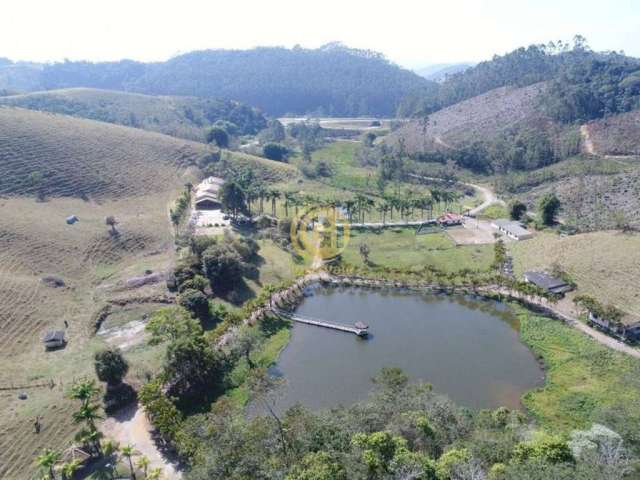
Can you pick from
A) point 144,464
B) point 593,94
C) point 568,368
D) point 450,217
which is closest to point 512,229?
point 450,217

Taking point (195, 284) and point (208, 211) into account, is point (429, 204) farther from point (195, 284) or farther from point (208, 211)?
point (195, 284)

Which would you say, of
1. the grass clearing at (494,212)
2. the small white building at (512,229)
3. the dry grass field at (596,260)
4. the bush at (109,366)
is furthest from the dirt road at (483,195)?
the bush at (109,366)

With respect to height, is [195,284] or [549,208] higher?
[549,208]

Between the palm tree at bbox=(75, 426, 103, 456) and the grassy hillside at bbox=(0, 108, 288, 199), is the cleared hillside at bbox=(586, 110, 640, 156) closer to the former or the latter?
the grassy hillside at bbox=(0, 108, 288, 199)

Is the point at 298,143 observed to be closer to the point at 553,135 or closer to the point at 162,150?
the point at 162,150

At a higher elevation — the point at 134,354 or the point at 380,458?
the point at 380,458

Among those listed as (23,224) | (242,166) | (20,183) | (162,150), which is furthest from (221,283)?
(162,150)

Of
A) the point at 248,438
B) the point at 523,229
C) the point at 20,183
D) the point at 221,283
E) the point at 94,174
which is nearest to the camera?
the point at 248,438
